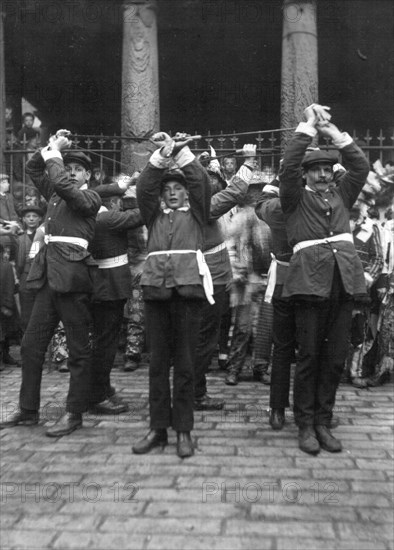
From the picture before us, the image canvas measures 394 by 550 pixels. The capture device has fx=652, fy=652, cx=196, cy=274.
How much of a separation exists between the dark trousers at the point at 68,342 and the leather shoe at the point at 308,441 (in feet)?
5.28

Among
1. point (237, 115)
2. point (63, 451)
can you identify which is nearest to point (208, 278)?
point (63, 451)

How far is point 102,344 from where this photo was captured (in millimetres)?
5281

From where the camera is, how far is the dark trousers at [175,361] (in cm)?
432

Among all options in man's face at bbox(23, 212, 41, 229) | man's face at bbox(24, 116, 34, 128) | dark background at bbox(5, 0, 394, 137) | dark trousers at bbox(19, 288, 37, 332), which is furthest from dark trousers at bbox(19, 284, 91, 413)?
man's face at bbox(24, 116, 34, 128)

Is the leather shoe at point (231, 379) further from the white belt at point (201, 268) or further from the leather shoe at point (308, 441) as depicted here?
the white belt at point (201, 268)

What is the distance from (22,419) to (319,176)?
2.85 meters

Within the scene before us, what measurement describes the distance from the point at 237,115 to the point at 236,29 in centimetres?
275

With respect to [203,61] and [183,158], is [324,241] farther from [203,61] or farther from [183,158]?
[203,61]

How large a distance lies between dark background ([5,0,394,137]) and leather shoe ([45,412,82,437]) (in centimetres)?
968

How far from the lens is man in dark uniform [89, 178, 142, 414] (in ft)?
17.3

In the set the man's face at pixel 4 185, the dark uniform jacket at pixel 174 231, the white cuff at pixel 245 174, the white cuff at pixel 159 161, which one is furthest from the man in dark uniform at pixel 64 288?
the man's face at pixel 4 185

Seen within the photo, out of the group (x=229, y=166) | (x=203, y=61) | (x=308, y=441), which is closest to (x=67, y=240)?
(x=308, y=441)

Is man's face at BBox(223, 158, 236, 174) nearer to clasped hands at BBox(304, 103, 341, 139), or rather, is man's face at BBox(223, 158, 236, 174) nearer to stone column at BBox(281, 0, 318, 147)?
stone column at BBox(281, 0, 318, 147)

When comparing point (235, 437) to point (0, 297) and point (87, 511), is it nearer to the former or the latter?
point (87, 511)
